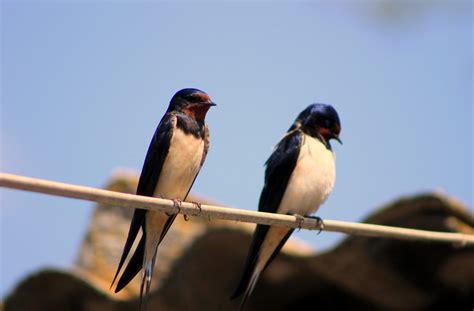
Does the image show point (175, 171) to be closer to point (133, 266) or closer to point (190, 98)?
point (190, 98)

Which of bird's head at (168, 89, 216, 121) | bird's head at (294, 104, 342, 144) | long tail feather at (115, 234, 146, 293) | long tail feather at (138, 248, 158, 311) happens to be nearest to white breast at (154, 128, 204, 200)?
bird's head at (168, 89, 216, 121)

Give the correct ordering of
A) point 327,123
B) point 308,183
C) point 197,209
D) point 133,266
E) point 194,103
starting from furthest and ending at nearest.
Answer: point 327,123
point 308,183
point 194,103
point 133,266
point 197,209

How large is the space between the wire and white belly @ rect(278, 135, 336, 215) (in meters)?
0.32

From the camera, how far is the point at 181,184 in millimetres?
4609

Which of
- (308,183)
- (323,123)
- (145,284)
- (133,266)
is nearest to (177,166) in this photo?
(133,266)

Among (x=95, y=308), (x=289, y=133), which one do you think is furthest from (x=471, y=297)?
(x=95, y=308)

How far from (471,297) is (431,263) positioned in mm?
320

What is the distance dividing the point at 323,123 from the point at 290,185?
0.41 metres

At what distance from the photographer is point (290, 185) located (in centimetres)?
508

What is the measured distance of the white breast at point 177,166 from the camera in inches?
181

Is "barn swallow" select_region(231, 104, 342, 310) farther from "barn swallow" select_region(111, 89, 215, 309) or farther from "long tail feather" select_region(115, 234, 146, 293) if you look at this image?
"long tail feather" select_region(115, 234, 146, 293)

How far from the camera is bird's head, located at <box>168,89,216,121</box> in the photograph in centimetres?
470

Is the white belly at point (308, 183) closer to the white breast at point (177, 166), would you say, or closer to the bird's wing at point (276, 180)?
the bird's wing at point (276, 180)

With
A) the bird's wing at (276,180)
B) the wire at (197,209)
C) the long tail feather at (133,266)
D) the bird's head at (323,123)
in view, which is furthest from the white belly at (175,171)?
the bird's head at (323,123)
